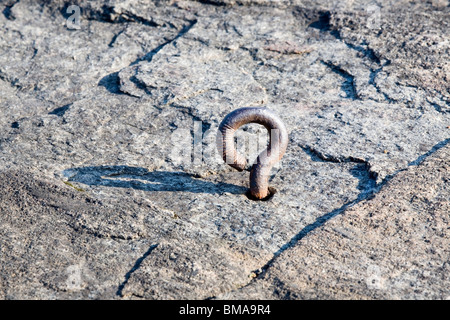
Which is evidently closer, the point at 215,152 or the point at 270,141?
the point at 270,141

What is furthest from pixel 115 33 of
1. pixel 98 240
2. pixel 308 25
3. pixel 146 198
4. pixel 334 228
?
pixel 334 228

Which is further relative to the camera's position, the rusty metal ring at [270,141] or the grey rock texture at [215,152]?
the rusty metal ring at [270,141]

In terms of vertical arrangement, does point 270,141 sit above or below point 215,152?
above

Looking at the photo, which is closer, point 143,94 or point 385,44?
point 143,94

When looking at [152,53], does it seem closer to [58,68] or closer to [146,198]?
[58,68]

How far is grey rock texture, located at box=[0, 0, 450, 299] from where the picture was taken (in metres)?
2.43

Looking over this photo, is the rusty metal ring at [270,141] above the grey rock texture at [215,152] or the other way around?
above

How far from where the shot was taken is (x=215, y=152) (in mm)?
3326

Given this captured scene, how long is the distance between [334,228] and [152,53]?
2325 mm

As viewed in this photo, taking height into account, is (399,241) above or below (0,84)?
above

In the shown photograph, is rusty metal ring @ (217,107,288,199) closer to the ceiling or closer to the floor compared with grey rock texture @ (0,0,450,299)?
closer to the ceiling

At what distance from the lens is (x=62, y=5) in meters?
4.91

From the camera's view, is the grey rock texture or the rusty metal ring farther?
the rusty metal ring

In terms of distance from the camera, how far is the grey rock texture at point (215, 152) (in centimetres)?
243
